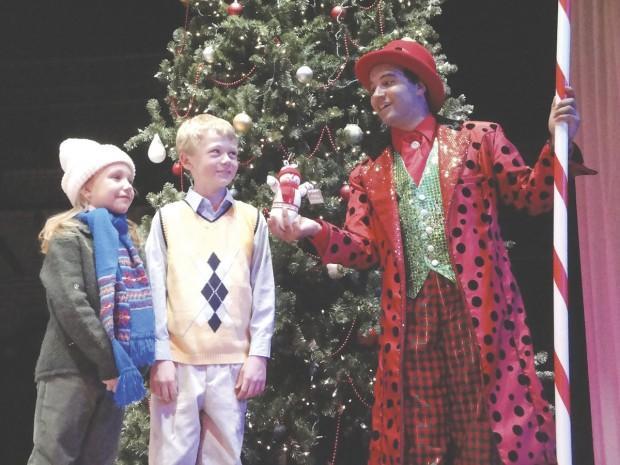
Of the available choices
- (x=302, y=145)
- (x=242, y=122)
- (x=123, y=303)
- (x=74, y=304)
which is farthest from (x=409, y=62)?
(x=74, y=304)

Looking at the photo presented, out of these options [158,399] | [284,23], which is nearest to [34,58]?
[284,23]

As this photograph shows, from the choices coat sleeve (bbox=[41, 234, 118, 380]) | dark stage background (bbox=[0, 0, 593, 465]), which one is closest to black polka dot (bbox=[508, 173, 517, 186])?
coat sleeve (bbox=[41, 234, 118, 380])

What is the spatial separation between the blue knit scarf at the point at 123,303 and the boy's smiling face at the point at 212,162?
0.34 m

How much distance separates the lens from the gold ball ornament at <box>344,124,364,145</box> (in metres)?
3.65

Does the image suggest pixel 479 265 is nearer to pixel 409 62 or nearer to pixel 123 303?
pixel 409 62

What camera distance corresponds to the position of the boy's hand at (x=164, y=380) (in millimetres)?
2543

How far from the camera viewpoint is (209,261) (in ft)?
8.86

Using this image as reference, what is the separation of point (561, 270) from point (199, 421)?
1257 mm

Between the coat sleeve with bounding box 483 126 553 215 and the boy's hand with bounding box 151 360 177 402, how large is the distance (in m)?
1.25

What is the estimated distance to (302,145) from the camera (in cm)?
380

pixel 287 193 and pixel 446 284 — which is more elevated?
pixel 287 193

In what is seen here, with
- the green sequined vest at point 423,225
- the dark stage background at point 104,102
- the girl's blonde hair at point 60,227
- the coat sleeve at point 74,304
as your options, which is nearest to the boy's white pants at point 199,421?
the coat sleeve at point 74,304

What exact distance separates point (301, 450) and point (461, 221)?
1.47 metres

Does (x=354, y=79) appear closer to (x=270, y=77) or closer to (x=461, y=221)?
(x=270, y=77)
